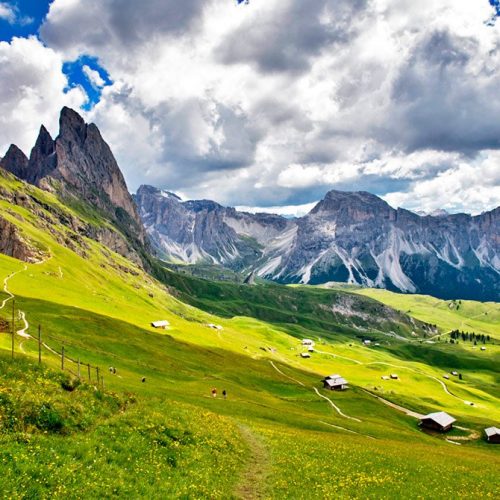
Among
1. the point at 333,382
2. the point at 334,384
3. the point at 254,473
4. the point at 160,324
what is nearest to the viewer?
the point at 254,473

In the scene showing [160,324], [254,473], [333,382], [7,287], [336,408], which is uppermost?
[7,287]

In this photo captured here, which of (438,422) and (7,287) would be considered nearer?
(438,422)

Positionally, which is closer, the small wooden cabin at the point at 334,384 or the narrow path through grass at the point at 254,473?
the narrow path through grass at the point at 254,473

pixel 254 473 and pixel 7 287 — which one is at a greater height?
pixel 7 287

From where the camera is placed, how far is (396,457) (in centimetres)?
4550

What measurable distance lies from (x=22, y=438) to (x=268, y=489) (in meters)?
15.8

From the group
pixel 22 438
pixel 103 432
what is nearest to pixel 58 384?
pixel 103 432

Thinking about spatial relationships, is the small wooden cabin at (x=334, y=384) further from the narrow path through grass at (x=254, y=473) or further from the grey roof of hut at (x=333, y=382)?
the narrow path through grass at (x=254, y=473)

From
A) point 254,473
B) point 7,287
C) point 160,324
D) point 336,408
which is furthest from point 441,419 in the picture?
point 7,287

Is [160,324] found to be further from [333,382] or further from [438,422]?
[438,422]

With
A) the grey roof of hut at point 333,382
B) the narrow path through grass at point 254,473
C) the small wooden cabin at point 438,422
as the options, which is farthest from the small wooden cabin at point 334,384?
the narrow path through grass at point 254,473

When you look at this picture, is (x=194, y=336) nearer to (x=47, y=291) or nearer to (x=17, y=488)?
(x=47, y=291)

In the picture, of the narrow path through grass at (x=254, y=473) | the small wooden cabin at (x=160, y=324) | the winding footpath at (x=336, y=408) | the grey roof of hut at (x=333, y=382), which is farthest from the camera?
the small wooden cabin at (x=160, y=324)

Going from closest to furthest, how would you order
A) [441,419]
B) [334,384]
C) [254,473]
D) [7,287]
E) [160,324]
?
[254,473] < [441,419] < [334,384] < [7,287] < [160,324]
